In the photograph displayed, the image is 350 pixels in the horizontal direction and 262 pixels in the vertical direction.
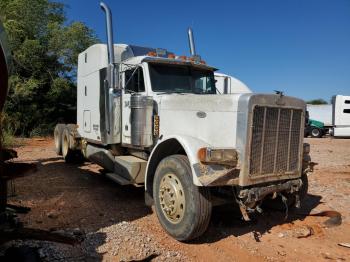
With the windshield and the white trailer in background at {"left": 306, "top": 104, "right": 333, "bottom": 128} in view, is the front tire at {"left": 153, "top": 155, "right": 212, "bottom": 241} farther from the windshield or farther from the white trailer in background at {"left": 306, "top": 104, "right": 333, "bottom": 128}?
the white trailer in background at {"left": 306, "top": 104, "right": 333, "bottom": 128}

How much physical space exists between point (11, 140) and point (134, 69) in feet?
Answer: 35.5

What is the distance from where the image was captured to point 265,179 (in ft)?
14.4

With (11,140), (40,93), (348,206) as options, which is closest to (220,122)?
(348,206)

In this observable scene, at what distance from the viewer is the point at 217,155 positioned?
158 inches

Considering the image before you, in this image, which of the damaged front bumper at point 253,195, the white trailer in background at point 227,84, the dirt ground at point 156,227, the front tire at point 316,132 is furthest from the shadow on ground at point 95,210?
the front tire at point 316,132

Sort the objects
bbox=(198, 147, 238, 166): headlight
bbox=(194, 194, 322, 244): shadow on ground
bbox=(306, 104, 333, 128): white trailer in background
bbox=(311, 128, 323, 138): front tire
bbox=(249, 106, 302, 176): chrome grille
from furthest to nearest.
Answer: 1. bbox=(306, 104, 333, 128): white trailer in background
2. bbox=(311, 128, 323, 138): front tire
3. bbox=(194, 194, 322, 244): shadow on ground
4. bbox=(249, 106, 302, 176): chrome grille
5. bbox=(198, 147, 238, 166): headlight

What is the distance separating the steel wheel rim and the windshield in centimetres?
180

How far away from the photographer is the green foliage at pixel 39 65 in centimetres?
1825

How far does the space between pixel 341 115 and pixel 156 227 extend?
75.9 ft

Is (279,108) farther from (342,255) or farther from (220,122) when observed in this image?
(342,255)

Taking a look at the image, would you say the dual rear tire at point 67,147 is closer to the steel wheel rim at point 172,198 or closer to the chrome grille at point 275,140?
the steel wheel rim at point 172,198

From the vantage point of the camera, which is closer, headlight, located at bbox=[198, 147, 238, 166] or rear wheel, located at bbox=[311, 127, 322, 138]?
headlight, located at bbox=[198, 147, 238, 166]

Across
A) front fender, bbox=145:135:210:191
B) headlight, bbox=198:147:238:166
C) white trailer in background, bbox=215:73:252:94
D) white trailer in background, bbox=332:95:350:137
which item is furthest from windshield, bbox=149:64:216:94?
white trailer in background, bbox=332:95:350:137

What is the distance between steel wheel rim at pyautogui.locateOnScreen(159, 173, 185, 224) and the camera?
14.6ft
